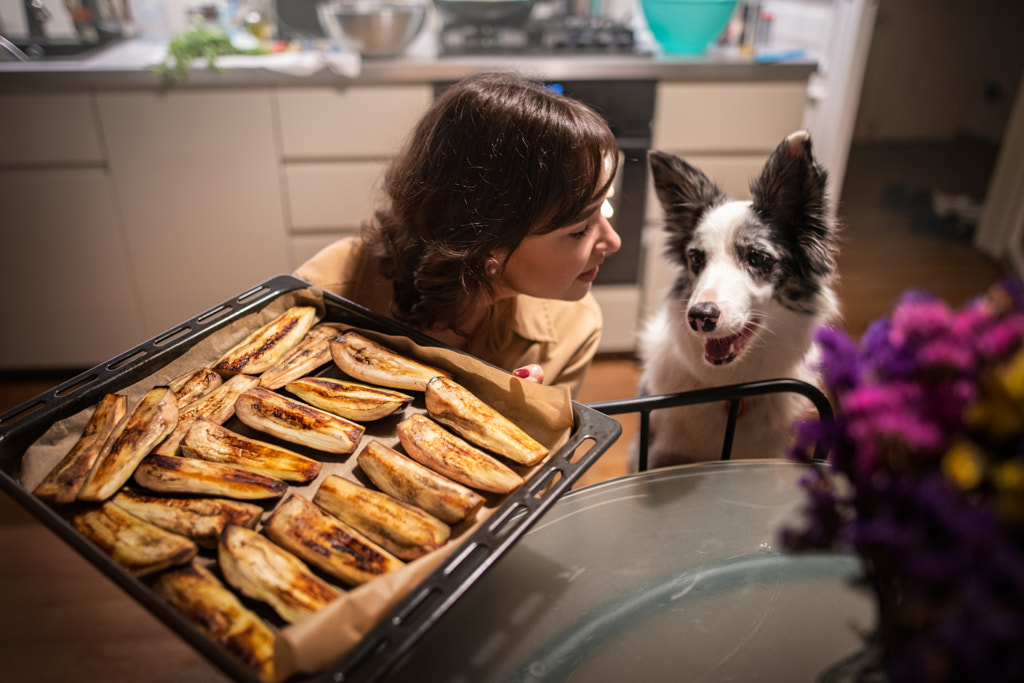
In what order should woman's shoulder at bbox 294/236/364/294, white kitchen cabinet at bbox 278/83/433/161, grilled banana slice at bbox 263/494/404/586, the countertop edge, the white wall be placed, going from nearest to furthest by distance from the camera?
grilled banana slice at bbox 263/494/404/586 < woman's shoulder at bbox 294/236/364/294 < the countertop edge < white kitchen cabinet at bbox 278/83/433/161 < the white wall

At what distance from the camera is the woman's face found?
1162mm

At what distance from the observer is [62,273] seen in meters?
2.47

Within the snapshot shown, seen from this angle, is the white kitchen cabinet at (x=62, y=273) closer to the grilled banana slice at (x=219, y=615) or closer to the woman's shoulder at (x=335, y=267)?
the woman's shoulder at (x=335, y=267)

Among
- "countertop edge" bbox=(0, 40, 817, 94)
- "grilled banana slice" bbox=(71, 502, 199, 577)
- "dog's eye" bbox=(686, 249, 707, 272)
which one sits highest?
"countertop edge" bbox=(0, 40, 817, 94)

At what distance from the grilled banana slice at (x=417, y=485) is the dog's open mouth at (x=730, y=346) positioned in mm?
577

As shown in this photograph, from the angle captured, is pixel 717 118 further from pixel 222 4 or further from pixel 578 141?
pixel 222 4

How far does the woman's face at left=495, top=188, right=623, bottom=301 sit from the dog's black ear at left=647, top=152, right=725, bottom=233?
115 mm

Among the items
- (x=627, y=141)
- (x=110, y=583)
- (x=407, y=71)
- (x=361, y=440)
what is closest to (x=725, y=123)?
(x=627, y=141)

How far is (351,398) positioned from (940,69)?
5.55 metres

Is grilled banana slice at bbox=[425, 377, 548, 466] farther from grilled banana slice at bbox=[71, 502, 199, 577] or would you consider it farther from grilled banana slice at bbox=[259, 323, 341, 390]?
grilled banana slice at bbox=[71, 502, 199, 577]

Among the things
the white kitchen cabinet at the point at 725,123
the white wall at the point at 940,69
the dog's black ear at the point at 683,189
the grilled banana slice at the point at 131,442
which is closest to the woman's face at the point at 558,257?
the dog's black ear at the point at 683,189

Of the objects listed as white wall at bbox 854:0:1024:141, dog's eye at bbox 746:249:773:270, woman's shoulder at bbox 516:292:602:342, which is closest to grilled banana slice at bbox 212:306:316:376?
woman's shoulder at bbox 516:292:602:342

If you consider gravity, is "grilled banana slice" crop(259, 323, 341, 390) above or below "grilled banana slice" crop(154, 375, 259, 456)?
above

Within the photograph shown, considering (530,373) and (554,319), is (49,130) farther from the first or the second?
(530,373)
